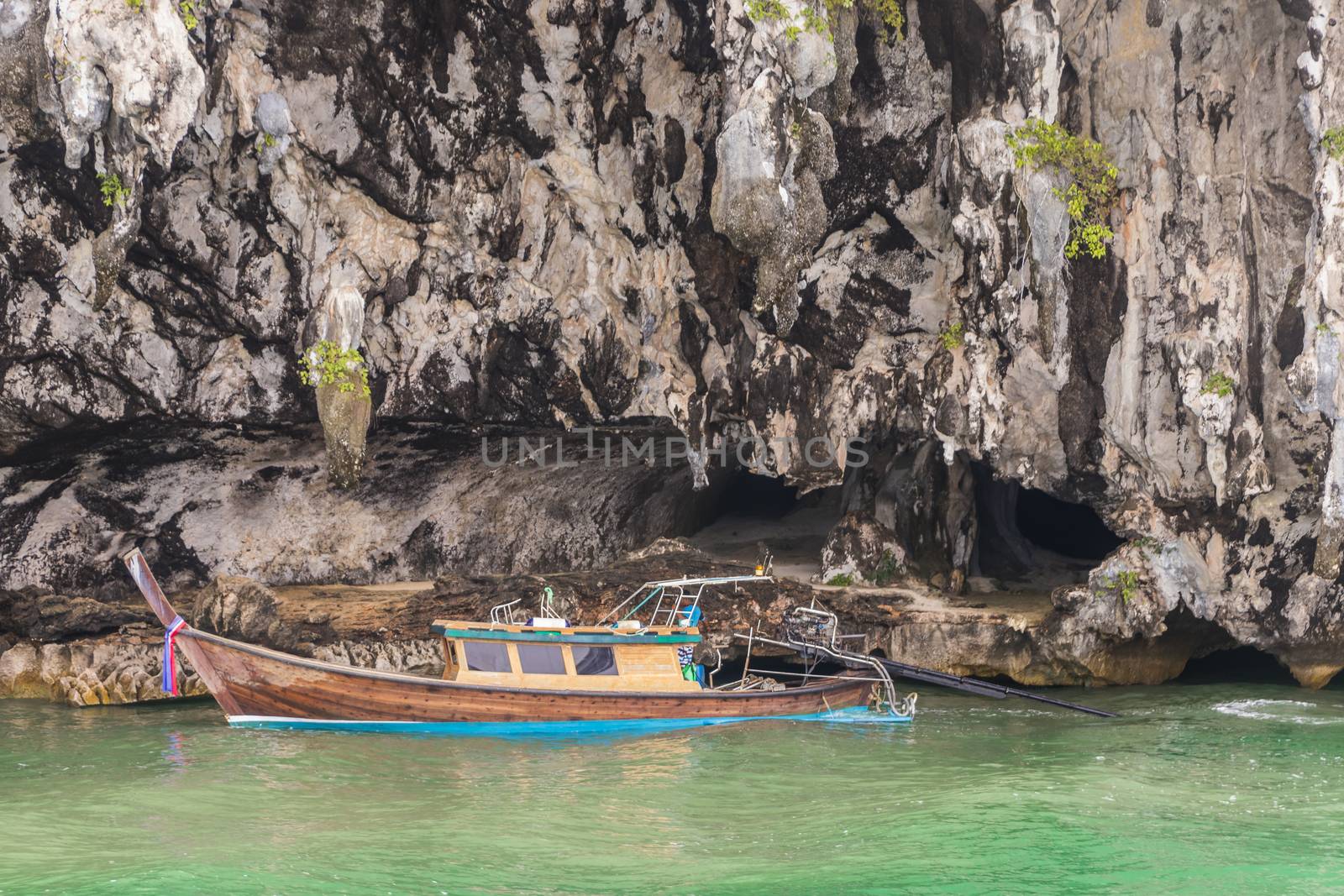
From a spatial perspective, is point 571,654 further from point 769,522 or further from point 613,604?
point 769,522

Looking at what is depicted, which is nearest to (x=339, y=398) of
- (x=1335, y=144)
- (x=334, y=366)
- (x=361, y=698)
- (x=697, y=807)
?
(x=334, y=366)

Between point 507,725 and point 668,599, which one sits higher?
point 668,599

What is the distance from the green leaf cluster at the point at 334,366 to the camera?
58.4 feet

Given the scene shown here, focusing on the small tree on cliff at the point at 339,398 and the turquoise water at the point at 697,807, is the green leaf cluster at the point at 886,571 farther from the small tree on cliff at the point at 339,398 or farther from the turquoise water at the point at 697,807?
the small tree on cliff at the point at 339,398

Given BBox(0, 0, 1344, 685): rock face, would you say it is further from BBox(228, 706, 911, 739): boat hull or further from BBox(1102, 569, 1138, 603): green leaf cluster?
BBox(228, 706, 911, 739): boat hull

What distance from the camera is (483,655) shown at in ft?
52.2

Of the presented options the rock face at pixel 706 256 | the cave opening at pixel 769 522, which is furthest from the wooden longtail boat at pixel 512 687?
the cave opening at pixel 769 522

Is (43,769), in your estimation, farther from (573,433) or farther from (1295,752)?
(1295,752)

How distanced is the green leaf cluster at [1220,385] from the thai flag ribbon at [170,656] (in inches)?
503

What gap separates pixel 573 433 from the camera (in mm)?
21156

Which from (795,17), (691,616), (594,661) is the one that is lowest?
(594,661)

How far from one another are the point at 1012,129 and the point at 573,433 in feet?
27.0

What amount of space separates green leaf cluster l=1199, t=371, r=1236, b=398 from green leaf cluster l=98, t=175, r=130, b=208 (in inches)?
527

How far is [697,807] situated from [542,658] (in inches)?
184
